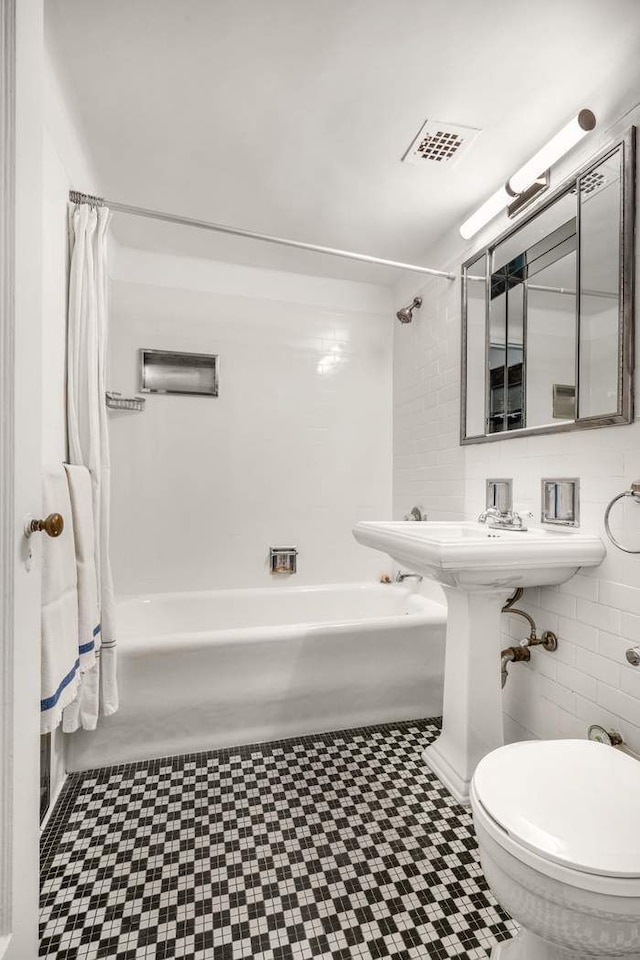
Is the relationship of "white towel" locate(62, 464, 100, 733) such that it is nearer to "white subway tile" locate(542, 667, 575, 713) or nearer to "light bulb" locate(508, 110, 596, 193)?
"white subway tile" locate(542, 667, 575, 713)

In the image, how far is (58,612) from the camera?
4.25 ft

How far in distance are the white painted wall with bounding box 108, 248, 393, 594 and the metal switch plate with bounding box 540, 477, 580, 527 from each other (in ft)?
4.67

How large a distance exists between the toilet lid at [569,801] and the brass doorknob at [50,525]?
3.35 feet

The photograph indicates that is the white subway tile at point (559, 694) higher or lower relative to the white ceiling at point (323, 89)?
lower

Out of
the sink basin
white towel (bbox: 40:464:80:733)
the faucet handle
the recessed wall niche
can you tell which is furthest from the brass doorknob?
the recessed wall niche

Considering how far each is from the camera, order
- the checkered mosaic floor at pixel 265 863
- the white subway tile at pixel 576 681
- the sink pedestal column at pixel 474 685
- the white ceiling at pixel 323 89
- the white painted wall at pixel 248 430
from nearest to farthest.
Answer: the checkered mosaic floor at pixel 265 863, the white ceiling at pixel 323 89, the white subway tile at pixel 576 681, the sink pedestal column at pixel 474 685, the white painted wall at pixel 248 430

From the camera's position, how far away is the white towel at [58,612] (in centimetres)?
121

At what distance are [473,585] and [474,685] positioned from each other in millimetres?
448

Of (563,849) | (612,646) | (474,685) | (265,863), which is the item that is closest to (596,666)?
(612,646)

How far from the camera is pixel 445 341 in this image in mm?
2490

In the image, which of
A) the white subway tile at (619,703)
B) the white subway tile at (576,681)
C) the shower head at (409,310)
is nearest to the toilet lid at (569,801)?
the white subway tile at (619,703)

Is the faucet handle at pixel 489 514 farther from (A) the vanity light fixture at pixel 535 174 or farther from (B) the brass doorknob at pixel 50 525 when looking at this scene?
(B) the brass doorknob at pixel 50 525

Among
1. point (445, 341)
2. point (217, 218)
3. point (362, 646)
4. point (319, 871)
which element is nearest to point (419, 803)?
point (319, 871)

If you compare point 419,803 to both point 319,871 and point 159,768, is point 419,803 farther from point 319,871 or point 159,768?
point 159,768
